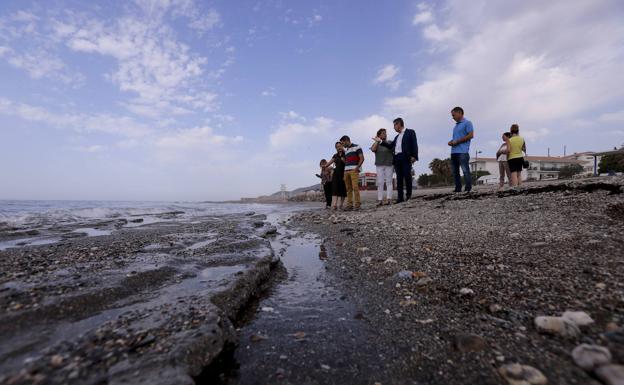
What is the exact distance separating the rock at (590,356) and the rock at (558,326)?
136mm

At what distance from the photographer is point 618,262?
201 centimetres

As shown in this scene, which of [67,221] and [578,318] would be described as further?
[67,221]

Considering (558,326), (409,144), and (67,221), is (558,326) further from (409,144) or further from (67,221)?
(67,221)

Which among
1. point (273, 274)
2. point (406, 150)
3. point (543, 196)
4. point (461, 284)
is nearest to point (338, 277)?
point (273, 274)

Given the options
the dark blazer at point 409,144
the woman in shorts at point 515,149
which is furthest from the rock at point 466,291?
the woman in shorts at point 515,149

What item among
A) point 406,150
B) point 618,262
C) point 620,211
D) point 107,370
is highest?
point 406,150

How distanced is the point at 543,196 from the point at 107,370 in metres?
6.16

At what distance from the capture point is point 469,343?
4.65 feet

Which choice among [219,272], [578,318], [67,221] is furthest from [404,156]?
[67,221]

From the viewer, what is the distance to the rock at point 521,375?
113 cm

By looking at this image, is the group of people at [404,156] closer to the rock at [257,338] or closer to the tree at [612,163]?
the rock at [257,338]

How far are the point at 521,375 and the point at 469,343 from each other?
256 millimetres

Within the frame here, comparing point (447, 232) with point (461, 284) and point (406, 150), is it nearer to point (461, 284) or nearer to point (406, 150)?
point (461, 284)

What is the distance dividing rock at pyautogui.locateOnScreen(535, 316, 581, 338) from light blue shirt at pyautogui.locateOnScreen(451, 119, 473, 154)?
646cm
